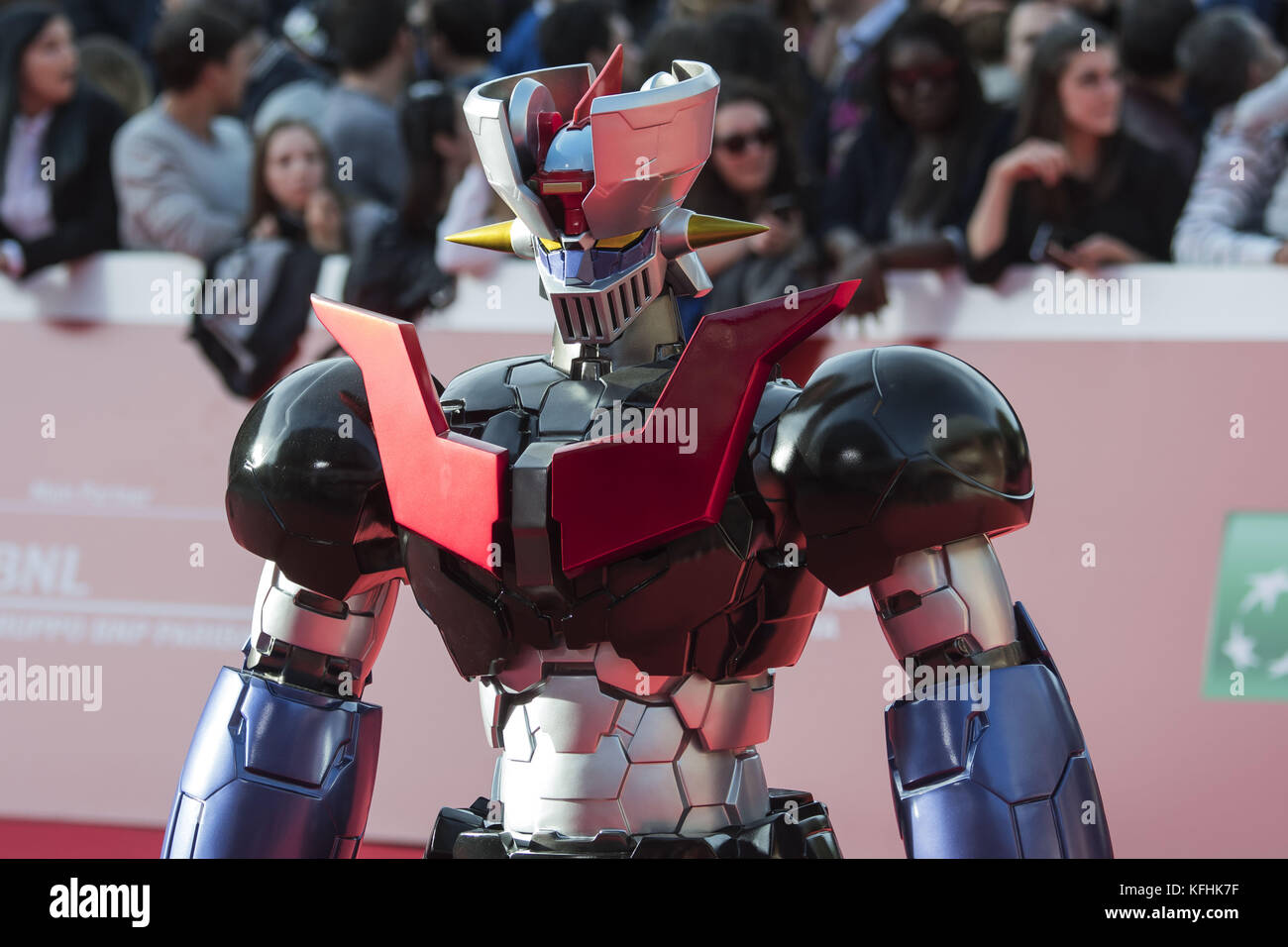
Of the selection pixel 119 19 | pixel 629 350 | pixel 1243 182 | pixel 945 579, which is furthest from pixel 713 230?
pixel 119 19

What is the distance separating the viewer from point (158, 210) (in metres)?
3.79

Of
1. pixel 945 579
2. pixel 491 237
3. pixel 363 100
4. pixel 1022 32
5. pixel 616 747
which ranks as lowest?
pixel 616 747

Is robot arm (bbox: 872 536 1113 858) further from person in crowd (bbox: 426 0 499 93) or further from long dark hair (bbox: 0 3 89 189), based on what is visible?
long dark hair (bbox: 0 3 89 189)

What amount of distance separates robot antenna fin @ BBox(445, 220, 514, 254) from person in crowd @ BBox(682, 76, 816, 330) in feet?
4.86

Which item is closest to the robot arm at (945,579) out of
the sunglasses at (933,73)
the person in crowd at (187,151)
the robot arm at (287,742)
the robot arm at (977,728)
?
the robot arm at (977,728)

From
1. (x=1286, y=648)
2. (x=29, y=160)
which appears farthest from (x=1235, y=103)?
(x=29, y=160)

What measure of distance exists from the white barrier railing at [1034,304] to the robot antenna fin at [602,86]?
5.43 ft

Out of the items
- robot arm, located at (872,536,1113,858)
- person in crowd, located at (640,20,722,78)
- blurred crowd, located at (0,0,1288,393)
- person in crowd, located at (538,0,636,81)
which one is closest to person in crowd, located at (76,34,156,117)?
blurred crowd, located at (0,0,1288,393)

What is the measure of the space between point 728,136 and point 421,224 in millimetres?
782

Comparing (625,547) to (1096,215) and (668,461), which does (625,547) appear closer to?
(668,461)

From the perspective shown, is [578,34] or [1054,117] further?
[578,34]

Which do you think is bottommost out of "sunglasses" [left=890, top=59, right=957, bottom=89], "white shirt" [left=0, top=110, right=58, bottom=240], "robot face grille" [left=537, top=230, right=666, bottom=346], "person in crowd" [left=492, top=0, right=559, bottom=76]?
"robot face grille" [left=537, top=230, right=666, bottom=346]

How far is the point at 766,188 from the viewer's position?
3246mm

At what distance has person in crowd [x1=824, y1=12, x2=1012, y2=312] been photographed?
10.6ft
